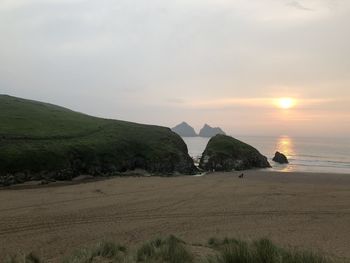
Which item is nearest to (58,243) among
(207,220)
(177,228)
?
(177,228)

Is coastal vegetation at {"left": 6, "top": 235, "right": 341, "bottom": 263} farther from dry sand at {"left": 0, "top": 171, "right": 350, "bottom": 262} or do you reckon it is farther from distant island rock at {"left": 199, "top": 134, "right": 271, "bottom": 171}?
distant island rock at {"left": 199, "top": 134, "right": 271, "bottom": 171}

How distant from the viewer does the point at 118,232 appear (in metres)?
20.8

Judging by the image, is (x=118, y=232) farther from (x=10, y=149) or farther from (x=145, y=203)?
(x=10, y=149)

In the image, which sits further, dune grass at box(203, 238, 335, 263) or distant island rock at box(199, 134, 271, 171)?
distant island rock at box(199, 134, 271, 171)

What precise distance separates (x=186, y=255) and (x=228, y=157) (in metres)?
49.8

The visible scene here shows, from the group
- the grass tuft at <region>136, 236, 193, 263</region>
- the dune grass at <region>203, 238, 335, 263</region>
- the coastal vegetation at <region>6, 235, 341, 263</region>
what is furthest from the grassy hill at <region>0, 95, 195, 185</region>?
the dune grass at <region>203, 238, 335, 263</region>

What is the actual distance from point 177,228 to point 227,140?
149ft

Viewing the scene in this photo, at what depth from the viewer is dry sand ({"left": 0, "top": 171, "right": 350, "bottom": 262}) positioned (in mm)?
19516

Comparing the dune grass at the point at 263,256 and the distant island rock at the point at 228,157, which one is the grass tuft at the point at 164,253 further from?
the distant island rock at the point at 228,157

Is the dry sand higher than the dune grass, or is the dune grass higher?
the dune grass

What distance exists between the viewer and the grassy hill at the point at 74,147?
39.2m

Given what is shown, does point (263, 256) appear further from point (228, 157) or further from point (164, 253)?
point (228, 157)

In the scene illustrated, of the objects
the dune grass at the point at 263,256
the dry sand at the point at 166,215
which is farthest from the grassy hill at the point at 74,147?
the dune grass at the point at 263,256

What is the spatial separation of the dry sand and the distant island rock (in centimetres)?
2190
